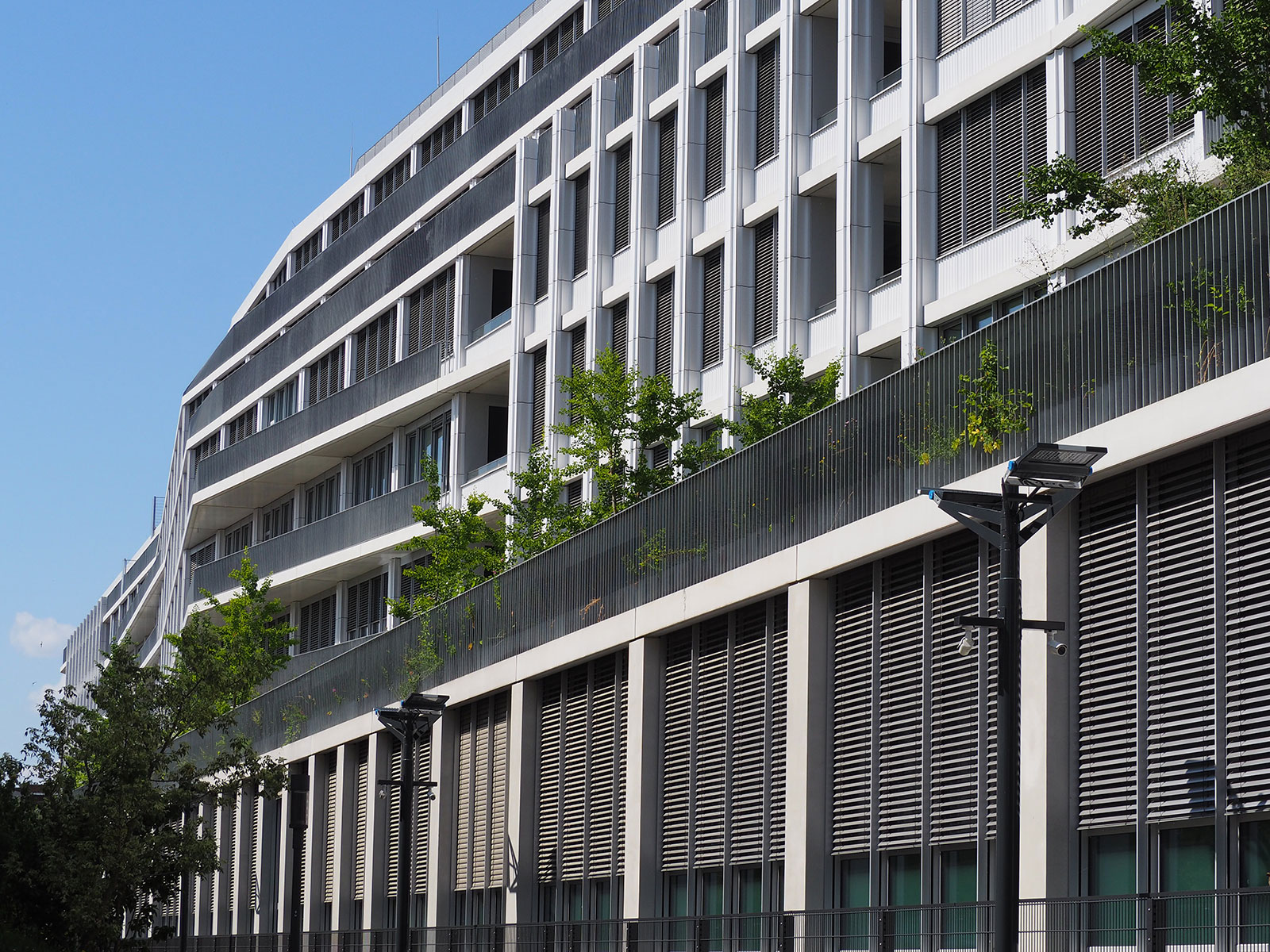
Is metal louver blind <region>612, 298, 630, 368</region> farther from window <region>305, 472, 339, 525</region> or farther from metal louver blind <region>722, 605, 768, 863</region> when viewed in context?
window <region>305, 472, 339, 525</region>

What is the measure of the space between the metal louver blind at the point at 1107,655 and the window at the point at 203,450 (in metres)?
57.4

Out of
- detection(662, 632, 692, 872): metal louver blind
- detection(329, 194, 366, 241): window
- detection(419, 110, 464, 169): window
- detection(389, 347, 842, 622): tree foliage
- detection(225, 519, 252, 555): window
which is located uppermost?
detection(419, 110, 464, 169): window

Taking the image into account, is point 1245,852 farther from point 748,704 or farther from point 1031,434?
point 748,704

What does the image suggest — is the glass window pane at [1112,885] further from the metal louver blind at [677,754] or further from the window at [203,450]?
the window at [203,450]

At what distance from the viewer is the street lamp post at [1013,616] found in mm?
15148

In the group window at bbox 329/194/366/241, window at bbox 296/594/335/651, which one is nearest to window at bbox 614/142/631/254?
window at bbox 296/594/335/651

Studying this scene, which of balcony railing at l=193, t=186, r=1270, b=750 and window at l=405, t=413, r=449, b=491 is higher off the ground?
window at l=405, t=413, r=449, b=491

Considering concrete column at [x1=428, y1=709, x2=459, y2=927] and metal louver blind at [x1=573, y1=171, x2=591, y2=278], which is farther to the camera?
metal louver blind at [x1=573, y1=171, x2=591, y2=278]

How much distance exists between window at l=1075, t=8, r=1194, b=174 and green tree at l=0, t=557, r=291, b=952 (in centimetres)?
2238

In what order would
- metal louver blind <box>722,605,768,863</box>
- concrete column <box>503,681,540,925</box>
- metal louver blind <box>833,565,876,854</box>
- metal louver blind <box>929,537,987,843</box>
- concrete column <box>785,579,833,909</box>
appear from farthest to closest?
concrete column <box>503,681,540,925</box> < metal louver blind <box>722,605,768,863</box> < concrete column <box>785,579,833,909</box> < metal louver blind <box>833,565,876,854</box> < metal louver blind <box>929,537,987,843</box>

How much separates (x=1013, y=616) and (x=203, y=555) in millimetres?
62986

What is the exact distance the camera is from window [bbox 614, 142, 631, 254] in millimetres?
42500

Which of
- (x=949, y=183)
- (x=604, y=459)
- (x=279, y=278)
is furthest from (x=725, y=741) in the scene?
(x=279, y=278)

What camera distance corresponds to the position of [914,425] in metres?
22.3
